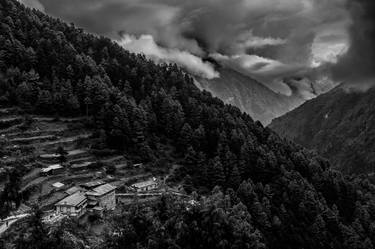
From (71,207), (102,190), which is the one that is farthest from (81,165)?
(71,207)

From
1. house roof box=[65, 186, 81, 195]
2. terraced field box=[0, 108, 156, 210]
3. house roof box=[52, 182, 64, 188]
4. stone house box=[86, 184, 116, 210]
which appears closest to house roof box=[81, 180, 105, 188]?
stone house box=[86, 184, 116, 210]

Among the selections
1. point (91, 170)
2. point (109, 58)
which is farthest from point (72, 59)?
point (91, 170)

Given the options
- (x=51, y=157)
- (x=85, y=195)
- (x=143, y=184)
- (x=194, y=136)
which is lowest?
(x=85, y=195)

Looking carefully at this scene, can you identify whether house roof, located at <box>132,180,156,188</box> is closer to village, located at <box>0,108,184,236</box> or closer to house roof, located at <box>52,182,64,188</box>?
village, located at <box>0,108,184,236</box>

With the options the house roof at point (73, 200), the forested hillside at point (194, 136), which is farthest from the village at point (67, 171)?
the forested hillside at point (194, 136)

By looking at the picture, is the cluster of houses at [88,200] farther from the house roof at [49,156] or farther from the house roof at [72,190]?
the house roof at [49,156]

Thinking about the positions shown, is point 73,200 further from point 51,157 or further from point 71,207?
point 51,157

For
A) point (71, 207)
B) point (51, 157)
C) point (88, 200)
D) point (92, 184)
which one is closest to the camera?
point (71, 207)

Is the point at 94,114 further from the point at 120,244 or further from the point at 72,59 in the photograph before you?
the point at 120,244
